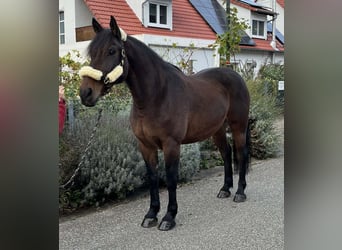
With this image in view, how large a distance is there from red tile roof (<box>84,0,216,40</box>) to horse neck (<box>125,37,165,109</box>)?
3209 mm

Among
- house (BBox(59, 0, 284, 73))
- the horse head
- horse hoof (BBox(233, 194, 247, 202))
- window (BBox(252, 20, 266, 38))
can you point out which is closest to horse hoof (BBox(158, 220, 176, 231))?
horse hoof (BBox(233, 194, 247, 202))

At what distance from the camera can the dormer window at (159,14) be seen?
9.24 meters

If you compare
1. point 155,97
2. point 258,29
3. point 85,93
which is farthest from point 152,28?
point 85,93

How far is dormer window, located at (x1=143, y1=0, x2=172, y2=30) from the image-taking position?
9.24m

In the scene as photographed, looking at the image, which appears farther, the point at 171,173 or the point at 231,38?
the point at 231,38

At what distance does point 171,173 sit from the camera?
2.96 meters

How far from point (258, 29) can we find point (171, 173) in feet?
36.8

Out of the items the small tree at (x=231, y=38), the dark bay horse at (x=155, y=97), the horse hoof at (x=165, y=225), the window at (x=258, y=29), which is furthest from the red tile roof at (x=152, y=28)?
the horse hoof at (x=165, y=225)

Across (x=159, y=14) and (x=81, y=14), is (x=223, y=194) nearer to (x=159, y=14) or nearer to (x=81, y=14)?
(x=81, y=14)

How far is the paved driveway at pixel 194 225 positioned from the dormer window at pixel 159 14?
6154mm
